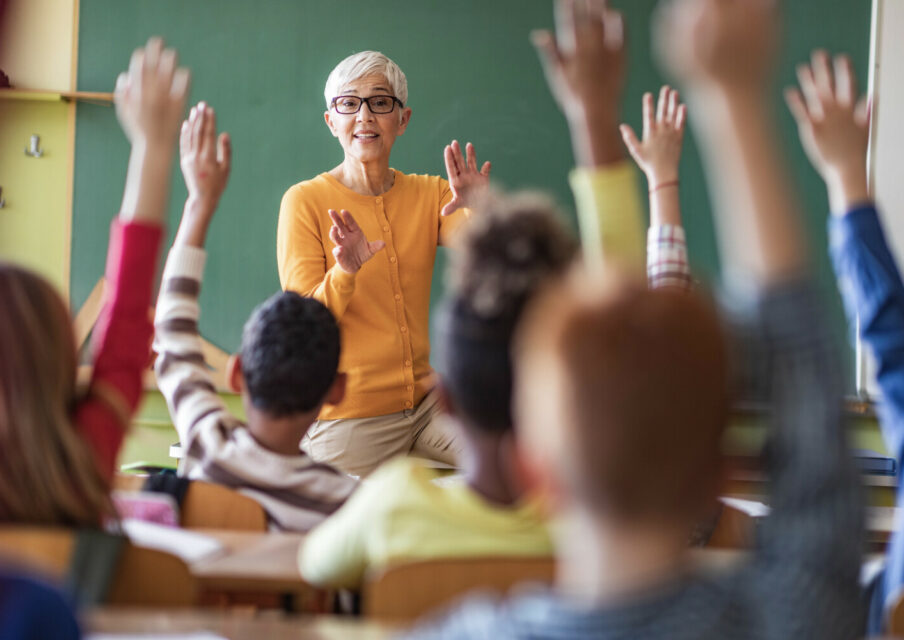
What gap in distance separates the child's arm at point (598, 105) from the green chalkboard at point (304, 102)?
2.99 m

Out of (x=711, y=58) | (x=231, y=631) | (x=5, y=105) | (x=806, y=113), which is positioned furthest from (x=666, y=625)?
(x=5, y=105)

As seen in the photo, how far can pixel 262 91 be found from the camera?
4.23m

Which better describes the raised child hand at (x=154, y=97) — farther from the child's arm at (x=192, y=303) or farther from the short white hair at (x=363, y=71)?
the short white hair at (x=363, y=71)

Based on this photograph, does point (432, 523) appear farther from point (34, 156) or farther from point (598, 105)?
point (34, 156)

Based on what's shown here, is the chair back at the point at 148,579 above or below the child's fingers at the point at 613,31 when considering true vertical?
below

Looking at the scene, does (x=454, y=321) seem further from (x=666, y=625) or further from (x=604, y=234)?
(x=666, y=625)

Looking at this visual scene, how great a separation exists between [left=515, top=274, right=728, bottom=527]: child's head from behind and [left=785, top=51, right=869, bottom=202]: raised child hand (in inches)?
21.8

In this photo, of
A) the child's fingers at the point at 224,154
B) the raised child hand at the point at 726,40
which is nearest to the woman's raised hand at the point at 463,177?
the child's fingers at the point at 224,154

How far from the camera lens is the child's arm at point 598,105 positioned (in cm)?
115

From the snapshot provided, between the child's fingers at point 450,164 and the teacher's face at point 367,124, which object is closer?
the child's fingers at point 450,164

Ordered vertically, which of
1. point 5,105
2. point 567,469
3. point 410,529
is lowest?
point 410,529

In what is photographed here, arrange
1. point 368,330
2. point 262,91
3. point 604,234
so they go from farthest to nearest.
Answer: point 262,91 < point 368,330 < point 604,234

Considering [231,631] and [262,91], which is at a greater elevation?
[262,91]

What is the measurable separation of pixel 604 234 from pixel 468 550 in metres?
0.42
